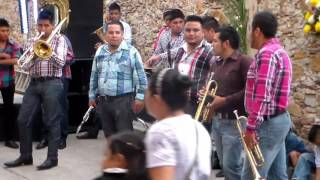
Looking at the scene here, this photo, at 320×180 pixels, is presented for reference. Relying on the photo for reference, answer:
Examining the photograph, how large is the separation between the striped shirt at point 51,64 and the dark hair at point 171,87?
414cm

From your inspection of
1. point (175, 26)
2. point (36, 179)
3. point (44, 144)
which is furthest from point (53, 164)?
point (175, 26)

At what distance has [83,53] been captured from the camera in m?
9.70

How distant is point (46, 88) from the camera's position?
7.13 m

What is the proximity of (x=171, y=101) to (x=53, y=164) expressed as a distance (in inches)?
178

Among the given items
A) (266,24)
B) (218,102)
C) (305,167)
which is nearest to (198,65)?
(218,102)

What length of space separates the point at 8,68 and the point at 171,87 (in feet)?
18.4

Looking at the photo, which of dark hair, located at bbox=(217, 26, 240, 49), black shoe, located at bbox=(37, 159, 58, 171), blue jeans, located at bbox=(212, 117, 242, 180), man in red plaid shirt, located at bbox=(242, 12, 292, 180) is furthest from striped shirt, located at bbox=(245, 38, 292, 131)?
black shoe, located at bbox=(37, 159, 58, 171)

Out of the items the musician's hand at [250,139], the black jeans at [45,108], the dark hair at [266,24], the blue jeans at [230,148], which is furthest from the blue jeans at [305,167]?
the black jeans at [45,108]

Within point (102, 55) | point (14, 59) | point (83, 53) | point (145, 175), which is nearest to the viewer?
point (145, 175)

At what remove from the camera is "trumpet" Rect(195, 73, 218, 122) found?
5.53 metres

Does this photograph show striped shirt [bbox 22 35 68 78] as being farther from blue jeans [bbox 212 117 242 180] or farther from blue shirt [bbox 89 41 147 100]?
blue jeans [bbox 212 117 242 180]

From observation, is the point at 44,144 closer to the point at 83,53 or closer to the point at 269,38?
the point at 83,53

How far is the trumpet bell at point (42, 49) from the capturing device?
281 inches

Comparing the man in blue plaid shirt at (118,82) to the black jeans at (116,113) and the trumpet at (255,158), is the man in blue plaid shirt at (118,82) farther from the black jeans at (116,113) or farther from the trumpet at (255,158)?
the trumpet at (255,158)
